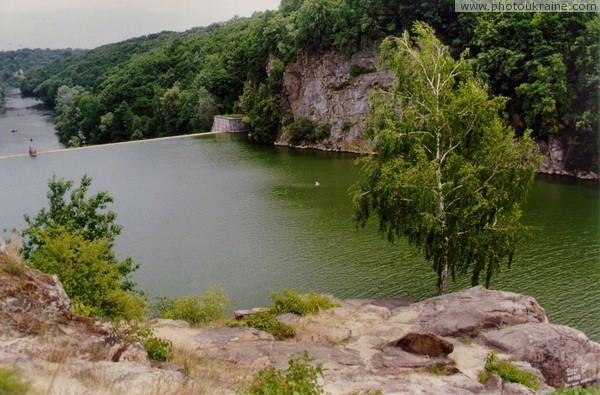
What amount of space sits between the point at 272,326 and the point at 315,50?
49.9 m

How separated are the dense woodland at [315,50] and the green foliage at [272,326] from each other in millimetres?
32160

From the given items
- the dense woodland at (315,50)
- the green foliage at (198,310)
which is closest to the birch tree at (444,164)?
the green foliage at (198,310)

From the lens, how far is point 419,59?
64.2ft

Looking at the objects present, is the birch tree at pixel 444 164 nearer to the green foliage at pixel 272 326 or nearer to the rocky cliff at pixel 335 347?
the rocky cliff at pixel 335 347

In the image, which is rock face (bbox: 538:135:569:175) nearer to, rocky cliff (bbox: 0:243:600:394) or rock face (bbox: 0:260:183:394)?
rocky cliff (bbox: 0:243:600:394)

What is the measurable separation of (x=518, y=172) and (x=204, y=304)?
441 inches

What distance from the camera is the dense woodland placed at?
4209 centimetres

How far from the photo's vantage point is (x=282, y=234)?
3091 cm

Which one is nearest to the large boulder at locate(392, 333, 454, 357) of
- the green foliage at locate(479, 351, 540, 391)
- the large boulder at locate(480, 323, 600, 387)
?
the green foliage at locate(479, 351, 540, 391)

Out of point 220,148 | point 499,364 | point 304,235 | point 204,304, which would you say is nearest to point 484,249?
point 499,364

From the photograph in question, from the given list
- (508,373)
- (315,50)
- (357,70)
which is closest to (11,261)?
(508,373)

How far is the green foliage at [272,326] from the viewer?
1689cm

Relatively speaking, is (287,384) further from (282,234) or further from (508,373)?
(282,234)

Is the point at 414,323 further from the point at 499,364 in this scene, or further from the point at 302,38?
the point at 302,38
